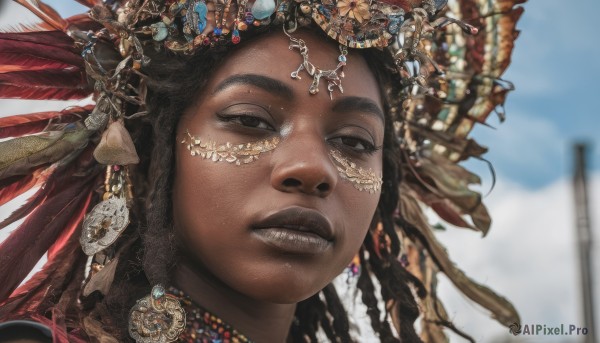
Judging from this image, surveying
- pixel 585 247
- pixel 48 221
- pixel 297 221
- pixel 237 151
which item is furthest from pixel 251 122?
pixel 585 247

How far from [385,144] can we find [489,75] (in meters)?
0.71

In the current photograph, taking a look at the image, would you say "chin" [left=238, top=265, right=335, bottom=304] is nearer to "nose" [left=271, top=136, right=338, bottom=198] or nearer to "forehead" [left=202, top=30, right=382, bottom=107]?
"nose" [left=271, top=136, right=338, bottom=198]

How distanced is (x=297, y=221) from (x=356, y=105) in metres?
0.53

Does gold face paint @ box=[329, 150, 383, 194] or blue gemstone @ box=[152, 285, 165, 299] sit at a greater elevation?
gold face paint @ box=[329, 150, 383, 194]

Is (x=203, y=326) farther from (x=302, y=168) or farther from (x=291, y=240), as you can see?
(x=302, y=168)

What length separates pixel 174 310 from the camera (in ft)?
8.87

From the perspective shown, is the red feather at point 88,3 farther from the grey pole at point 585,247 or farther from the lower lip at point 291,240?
the grey pole at point 585,247

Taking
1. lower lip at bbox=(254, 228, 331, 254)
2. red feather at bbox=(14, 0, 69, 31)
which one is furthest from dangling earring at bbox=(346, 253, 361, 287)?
red feather at bbox=(14, 0, 69, 31)

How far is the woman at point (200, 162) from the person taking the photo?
104 inches

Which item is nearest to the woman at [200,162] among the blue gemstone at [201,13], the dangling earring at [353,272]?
the blue gemstone at [201,13]

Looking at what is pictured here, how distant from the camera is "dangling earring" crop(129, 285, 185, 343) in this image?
265 centimetres

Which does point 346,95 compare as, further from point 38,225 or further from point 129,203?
point 38,225

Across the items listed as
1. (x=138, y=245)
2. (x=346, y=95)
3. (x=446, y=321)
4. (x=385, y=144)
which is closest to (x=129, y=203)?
(x=138, y=245)

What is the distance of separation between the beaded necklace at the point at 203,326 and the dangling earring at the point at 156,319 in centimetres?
7
